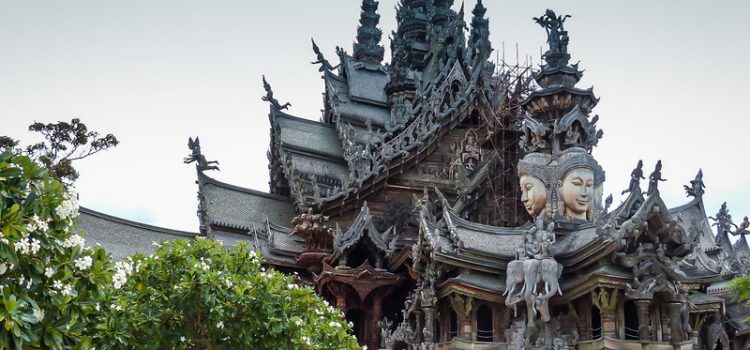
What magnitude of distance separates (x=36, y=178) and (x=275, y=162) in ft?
78.8

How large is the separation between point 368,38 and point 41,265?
108ft

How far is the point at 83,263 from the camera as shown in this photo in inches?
303

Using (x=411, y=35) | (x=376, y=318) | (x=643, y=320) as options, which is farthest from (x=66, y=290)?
(x=411, y=35)

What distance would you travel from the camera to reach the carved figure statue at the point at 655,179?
15.1 metres

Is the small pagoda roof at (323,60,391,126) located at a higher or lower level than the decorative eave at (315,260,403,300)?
higher

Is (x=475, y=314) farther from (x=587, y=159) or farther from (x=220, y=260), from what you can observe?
(x=220, y=260)

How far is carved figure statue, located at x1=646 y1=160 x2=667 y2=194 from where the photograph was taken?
49.6 ft

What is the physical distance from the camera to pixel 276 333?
11.8 meters

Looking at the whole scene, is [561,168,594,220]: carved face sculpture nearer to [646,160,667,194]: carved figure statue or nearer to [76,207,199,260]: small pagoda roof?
[646,160,667,194]: carved figure statue

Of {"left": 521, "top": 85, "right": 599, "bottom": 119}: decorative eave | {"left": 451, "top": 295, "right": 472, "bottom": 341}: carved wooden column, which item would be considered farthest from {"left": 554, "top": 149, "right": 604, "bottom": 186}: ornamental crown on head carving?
{"left": 451, "top": 295, "right": 472, "bottom": 341}: carved wooden column

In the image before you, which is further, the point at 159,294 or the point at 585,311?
the point at 585,311

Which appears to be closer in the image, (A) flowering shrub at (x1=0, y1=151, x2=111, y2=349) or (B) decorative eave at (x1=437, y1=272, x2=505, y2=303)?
(A) flowering shrub at (x1=0, y1=151, x2=111, y2=349)

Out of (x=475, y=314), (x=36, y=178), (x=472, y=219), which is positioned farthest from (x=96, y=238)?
(x=36, y=178)

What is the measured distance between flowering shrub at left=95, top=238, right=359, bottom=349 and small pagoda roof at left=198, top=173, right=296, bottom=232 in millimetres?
13463
